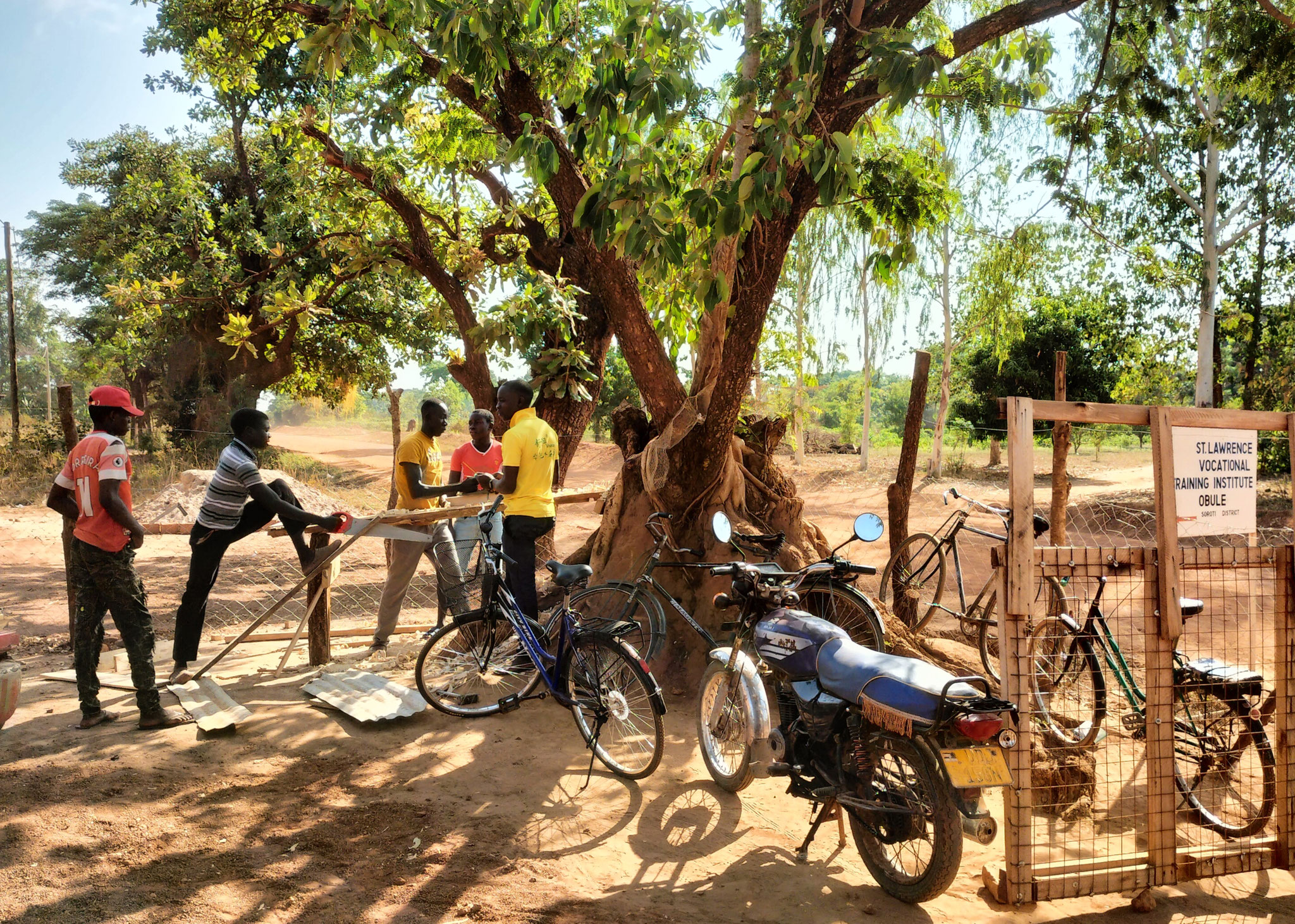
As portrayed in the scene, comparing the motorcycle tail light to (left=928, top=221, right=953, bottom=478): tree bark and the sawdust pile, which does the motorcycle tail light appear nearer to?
the sawdust pile

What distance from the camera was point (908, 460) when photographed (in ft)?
24.6

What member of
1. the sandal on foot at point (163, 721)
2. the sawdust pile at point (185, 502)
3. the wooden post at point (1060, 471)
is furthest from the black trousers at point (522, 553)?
the sawdust pile at point (185, 502)

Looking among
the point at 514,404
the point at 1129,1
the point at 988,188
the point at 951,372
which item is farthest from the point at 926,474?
the point at 514,404

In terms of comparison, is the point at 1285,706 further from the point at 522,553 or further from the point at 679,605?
the point at 522,553

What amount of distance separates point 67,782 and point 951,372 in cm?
2603

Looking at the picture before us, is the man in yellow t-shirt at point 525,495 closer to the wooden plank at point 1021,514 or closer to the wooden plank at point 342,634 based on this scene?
the wooden plank at point 342,634

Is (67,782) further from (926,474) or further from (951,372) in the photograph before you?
(951,372)

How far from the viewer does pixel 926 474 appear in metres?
23.6

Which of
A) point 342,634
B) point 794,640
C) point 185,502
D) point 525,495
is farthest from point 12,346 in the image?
point 794,640

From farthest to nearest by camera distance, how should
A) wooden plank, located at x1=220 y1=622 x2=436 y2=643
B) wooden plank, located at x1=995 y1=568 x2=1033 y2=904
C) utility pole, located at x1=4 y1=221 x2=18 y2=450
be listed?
utility pole, located at x1=4 y1=221 x2=18 y2=450, wooden plank, located at x1=220 y1=622 x2=436 y2=643, wooden plank, located at x1=995 y1=568 x2=1033 y2=904

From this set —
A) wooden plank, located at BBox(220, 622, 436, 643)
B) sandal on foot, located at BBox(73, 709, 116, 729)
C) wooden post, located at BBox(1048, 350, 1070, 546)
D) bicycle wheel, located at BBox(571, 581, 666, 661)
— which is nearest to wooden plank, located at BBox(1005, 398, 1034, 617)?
bicycle wheel, located at BBox(571, 581, 666, 661)

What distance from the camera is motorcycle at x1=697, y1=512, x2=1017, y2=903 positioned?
318cm

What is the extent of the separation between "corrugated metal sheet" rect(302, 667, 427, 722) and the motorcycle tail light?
3.37 metres

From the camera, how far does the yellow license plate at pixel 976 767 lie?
307 centimetres
